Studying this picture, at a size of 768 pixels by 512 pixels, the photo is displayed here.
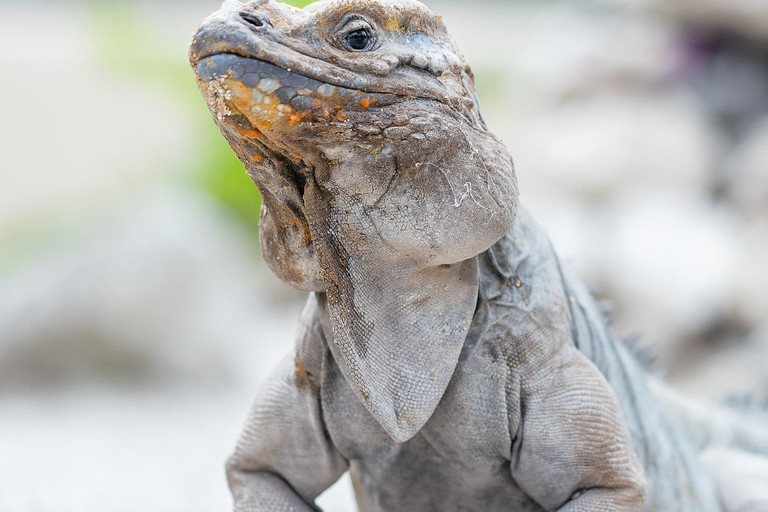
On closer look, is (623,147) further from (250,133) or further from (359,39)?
(250,133)

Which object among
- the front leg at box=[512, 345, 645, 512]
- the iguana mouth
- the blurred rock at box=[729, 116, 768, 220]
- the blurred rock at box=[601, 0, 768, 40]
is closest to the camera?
the iguana mouth

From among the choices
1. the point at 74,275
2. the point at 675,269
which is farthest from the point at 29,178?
the point at 675,269

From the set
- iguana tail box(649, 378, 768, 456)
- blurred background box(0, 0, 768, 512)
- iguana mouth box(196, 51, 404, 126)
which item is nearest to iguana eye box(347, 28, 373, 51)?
iguana mouth box(196, 51, 404, 126)

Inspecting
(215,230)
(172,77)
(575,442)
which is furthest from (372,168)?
(172,77)

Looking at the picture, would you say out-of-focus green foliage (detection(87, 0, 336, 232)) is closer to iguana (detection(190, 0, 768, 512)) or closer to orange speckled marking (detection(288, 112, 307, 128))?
iguana (detection(190, 0, 768, 512))

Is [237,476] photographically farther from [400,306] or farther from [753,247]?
[753,247]
